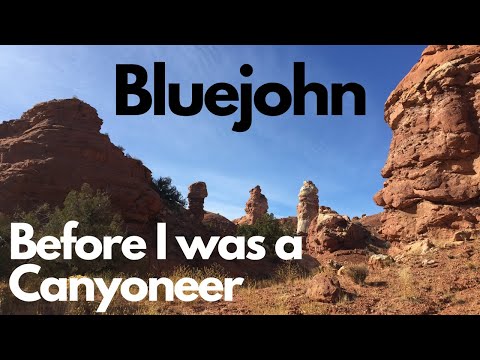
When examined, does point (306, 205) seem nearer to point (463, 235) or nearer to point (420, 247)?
point (420, 247)

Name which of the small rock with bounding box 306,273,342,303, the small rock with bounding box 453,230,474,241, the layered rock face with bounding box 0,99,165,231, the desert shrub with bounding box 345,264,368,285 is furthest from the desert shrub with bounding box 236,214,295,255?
the small rock with bounding box 306,273,342,303

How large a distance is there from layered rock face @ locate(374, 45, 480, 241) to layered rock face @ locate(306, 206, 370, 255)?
12.0m

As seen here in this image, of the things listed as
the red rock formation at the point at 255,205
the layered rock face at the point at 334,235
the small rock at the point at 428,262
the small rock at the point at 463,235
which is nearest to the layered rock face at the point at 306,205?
the layered rock face at the point at 334,235

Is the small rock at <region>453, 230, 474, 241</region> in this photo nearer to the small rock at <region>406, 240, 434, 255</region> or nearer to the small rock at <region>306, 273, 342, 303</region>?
the small rock at <region>406, 240, 434, 255</region>

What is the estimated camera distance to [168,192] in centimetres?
3719

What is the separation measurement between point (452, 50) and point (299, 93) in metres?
12.1

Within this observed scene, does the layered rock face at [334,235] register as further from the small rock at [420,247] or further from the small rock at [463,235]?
the small rock at [463,235]

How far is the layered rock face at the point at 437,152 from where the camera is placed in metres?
12.6

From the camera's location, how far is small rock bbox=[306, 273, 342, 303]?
745cm

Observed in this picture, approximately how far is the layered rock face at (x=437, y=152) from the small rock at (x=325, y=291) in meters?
6.83
